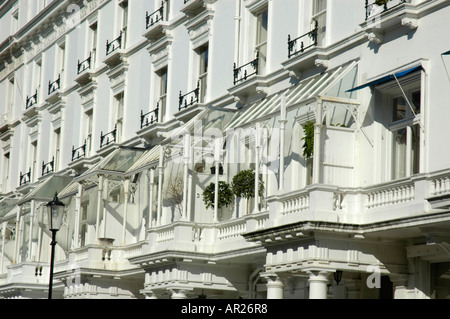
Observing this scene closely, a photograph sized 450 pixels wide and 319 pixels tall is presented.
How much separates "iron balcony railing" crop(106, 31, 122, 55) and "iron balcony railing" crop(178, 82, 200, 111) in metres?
5.41

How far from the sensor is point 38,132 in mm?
39625

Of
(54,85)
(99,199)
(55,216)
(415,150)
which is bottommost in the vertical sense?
(55,216)

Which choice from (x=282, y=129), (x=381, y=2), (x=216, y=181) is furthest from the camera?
(x=216, y=181)

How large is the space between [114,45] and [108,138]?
3.22 meters

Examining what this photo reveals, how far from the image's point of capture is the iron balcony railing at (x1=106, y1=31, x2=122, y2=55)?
33.0 metres

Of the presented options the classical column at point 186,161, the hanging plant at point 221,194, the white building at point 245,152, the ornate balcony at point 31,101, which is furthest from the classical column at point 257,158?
the ornate balcony at point 31,101

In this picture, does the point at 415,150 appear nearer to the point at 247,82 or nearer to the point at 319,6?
the point at 319,6

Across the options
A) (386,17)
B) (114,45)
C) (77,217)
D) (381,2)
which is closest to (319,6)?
(381,2)

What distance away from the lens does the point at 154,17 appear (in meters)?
30.8

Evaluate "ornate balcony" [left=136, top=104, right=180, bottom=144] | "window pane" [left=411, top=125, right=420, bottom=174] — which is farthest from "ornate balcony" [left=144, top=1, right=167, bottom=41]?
"window pane" [left=411, top=125, right=420, bottom=174]

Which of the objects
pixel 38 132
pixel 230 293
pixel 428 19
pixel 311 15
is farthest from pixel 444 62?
pixel 38 132

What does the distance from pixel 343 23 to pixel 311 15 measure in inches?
62.5
